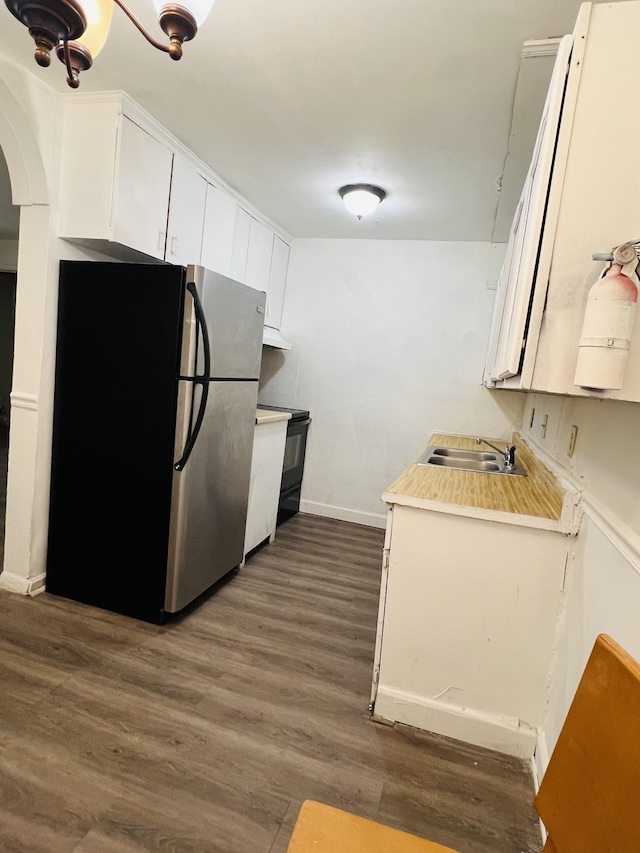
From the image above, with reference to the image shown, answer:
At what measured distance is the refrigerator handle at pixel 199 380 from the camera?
2154 millimetres

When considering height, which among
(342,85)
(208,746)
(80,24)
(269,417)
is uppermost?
(342,85)

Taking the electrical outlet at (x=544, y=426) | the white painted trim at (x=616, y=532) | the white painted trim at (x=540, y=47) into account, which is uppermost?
the white painted trim at (x=540, y=47)

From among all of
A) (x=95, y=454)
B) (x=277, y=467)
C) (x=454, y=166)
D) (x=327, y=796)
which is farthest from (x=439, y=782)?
(x=454, y=166)

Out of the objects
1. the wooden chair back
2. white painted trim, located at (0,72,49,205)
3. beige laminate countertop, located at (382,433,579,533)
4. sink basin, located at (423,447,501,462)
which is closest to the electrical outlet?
beige laminate countertop, located at (382,433,579,533)

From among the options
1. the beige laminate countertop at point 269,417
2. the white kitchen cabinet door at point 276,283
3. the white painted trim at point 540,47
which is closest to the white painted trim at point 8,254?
the white kitchen cabinet door at point 276,283

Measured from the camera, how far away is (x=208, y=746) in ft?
5.27

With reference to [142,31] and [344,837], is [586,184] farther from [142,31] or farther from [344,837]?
[344,837]

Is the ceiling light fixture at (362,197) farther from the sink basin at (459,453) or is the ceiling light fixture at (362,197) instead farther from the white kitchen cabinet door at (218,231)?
the sink basin at (459,453)

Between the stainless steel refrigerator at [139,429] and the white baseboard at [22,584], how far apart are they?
5 cm

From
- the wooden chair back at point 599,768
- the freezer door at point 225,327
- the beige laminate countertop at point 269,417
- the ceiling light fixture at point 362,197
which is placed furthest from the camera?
the beige laminate countertop at point 269,417

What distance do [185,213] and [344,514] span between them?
276 cm

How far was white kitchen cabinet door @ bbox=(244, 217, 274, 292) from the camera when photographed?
3.55 m

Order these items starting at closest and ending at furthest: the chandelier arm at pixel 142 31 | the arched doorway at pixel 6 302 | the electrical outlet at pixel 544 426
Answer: the chandelier arm at pixel 142 31, the electrical outlet at pixel 544 426, the arched doorway at pixel 6 302

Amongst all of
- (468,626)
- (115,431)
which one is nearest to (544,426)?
(468,626)
